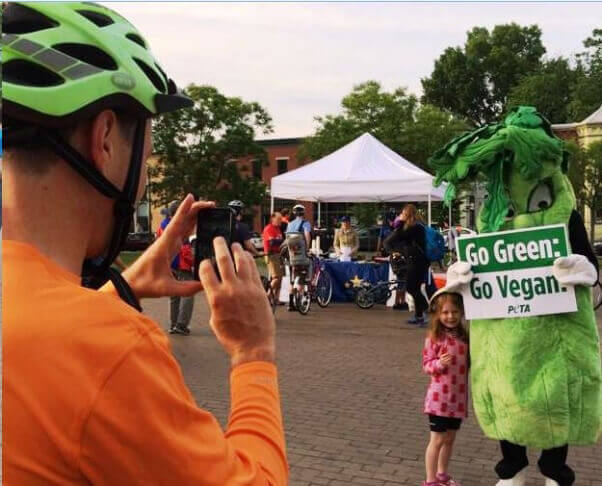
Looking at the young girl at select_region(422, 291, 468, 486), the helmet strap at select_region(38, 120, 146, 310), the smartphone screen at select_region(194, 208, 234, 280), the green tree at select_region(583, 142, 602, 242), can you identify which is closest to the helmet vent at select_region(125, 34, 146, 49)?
the helmet strap at select_region(38, 120, 146, 310)

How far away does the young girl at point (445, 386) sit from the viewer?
409 cm

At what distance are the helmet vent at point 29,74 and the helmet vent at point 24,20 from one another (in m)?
0.10

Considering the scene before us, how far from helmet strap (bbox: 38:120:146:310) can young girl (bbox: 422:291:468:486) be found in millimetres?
2897

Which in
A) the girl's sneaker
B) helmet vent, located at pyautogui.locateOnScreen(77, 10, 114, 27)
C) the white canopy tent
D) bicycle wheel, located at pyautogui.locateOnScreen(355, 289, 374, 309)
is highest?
the white canopy tent

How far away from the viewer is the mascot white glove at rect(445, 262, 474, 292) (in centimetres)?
390

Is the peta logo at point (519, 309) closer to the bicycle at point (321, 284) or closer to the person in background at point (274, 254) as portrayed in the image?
the person in background at point (274, 254)

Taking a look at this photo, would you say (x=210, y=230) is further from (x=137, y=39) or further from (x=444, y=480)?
(x=444, y=480)

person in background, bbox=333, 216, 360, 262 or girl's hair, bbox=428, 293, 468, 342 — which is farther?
person in background, bbox=333, 216, 360, 262

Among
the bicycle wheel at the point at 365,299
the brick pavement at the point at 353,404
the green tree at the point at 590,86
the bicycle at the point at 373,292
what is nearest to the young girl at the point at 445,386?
the brick pavement at the point at 353,404

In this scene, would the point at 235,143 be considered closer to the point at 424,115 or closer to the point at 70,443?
the point at 424,115

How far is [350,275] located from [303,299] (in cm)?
188

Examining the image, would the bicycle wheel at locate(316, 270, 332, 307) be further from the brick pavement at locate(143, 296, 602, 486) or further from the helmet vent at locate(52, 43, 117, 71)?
the helmet vent at locate(52, 43, 117, 71)

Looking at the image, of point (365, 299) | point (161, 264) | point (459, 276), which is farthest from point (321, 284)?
point (161, 264)

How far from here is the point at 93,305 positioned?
1069mm
